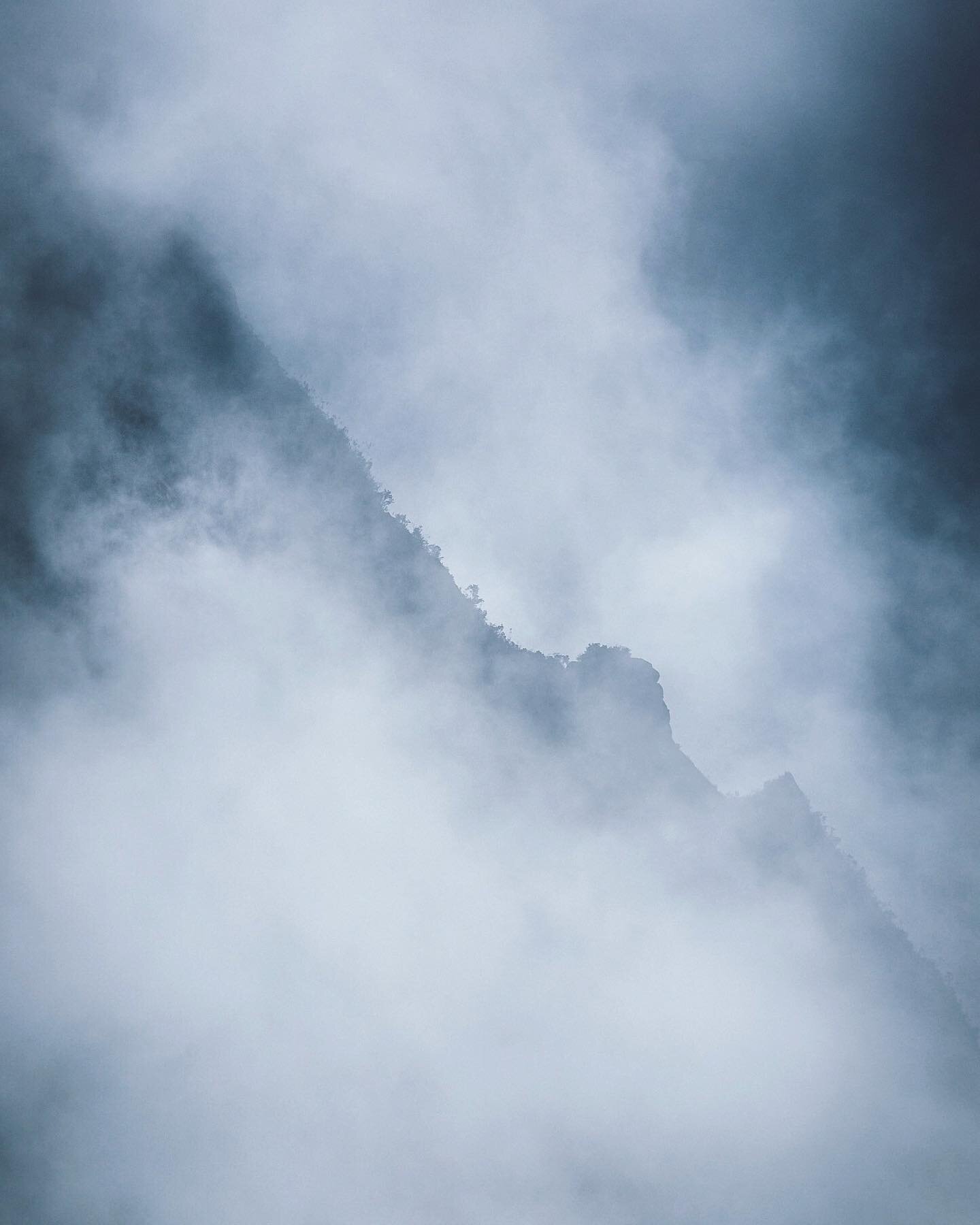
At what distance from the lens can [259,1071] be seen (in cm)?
1978

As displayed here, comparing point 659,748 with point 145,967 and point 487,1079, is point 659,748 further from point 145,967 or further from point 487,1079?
point 145,967

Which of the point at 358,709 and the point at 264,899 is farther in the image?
the point at 358,709

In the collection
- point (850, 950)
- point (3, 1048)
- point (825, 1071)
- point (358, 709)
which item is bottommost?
point (3, 1048)

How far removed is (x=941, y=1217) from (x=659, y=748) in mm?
19840

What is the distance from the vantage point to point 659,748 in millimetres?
35469

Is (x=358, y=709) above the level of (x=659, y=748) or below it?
below

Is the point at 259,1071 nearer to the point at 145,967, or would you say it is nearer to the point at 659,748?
the point at 145,967

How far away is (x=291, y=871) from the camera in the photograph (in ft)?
72.4

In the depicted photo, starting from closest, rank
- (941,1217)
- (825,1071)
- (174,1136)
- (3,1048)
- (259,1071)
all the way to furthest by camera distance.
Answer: (3,1048)
(174,1136)
(259,1071)
(941,1217)
(825,1071)

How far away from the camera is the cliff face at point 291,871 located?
61.0ft

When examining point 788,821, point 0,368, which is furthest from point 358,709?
point 788,821

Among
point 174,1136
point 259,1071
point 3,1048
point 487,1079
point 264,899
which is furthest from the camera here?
point 487,1079

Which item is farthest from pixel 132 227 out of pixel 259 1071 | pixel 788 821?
pixel 788 821

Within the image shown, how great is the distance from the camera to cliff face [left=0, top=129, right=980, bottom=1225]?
61.0 ft
